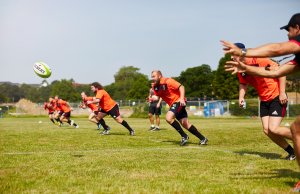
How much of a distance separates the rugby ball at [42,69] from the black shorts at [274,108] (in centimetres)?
1690

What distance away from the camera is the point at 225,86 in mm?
94062

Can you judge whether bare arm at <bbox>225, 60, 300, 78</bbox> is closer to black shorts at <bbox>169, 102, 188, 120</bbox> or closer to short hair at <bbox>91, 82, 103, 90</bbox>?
black shorts at <bbox>169, 102, 188, 120</bbox>

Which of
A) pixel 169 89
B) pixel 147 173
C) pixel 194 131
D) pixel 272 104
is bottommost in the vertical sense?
pixel 147 173

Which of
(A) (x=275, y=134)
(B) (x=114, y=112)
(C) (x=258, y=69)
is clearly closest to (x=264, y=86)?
(A) (x=275, y=134)

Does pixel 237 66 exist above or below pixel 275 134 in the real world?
above

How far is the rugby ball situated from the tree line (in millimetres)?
51259

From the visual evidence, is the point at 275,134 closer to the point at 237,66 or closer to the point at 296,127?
the point at 296,127

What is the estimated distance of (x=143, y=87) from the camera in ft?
426

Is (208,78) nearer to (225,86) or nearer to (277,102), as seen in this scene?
(225,86)

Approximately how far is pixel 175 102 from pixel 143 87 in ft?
389

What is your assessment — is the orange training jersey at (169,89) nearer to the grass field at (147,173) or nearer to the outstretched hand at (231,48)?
the grass field at (147,173)

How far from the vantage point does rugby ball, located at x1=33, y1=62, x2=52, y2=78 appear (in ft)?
75.2

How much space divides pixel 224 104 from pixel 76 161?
138 ft

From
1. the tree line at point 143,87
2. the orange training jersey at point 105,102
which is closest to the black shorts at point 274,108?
the orange training jersey at point 105,102
